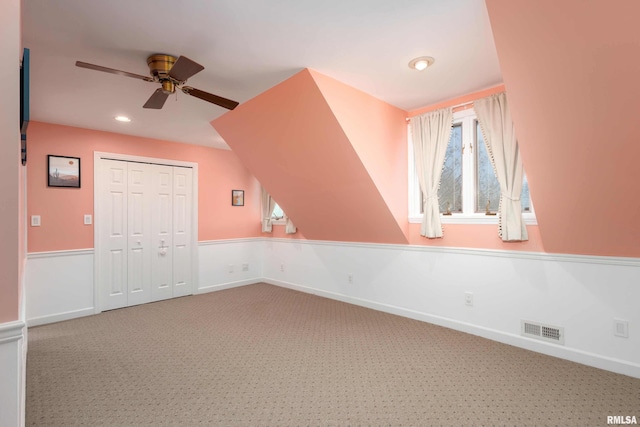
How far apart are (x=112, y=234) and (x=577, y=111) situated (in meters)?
5.29

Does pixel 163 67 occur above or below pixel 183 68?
above

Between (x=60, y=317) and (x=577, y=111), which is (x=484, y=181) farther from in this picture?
→ (x=60, y=317)

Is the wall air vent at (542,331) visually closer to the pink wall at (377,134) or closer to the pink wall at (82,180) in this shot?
the pink wall at (377,134)

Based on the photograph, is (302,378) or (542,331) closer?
(302,378)

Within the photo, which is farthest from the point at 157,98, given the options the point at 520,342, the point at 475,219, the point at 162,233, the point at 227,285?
the point at 520,342

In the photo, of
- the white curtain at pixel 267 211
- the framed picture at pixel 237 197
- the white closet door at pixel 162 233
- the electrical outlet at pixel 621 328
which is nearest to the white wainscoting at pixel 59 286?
the white closet door at pixel 162 233

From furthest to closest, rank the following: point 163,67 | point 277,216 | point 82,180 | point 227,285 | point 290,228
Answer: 1. point 277,216
2. point 227,285
3. point 290,228
4. point 82,180
5. point 163,67

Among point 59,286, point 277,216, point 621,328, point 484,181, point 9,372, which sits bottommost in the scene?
point 621,328

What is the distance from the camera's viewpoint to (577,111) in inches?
80.4

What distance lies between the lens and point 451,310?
3.55 metres

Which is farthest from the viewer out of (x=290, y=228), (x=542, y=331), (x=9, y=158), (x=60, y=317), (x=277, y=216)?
(x=277, y=216)

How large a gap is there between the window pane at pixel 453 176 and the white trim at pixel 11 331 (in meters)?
3.64

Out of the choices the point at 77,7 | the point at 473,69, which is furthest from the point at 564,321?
the point at 77,7

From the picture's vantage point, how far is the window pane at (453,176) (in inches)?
141
